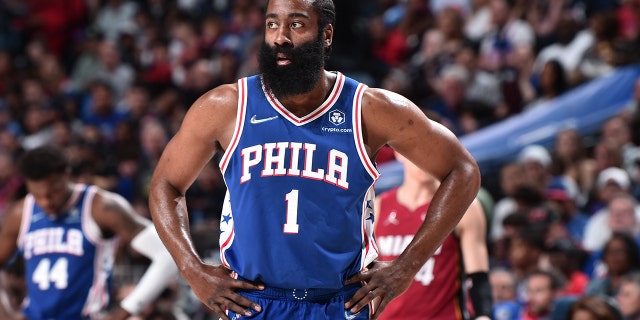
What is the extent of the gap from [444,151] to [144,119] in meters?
9.70

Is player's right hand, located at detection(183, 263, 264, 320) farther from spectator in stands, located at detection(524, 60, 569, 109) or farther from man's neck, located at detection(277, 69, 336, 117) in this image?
spectator in stands, located at detection(524, 60, 569, 109)

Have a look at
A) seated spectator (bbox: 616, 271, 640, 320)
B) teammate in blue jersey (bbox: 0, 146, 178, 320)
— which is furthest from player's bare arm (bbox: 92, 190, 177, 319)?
seated spectator (bbox: 616, 271, 640, 320)

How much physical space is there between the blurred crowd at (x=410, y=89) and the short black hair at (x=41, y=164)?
6.00ft

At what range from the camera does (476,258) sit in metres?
5.75

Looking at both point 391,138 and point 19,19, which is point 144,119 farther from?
point 391,138

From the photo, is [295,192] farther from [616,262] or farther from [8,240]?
[616,262]

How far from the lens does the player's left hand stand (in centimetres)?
408

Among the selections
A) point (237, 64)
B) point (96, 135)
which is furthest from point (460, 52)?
point (96, 135)

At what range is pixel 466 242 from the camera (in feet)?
19.1

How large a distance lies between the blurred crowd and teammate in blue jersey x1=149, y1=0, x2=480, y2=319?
5.87 feet

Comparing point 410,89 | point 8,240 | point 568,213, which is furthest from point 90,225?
point 410,89

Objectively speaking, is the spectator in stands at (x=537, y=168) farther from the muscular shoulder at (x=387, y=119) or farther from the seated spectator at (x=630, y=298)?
the muscular shoulder at (x=387, y=119)

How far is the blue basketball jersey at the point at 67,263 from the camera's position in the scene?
6.48m

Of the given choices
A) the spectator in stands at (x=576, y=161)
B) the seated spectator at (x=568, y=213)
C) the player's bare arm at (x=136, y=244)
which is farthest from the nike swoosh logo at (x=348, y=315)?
the spectator in stands at (x=576, y=161)
